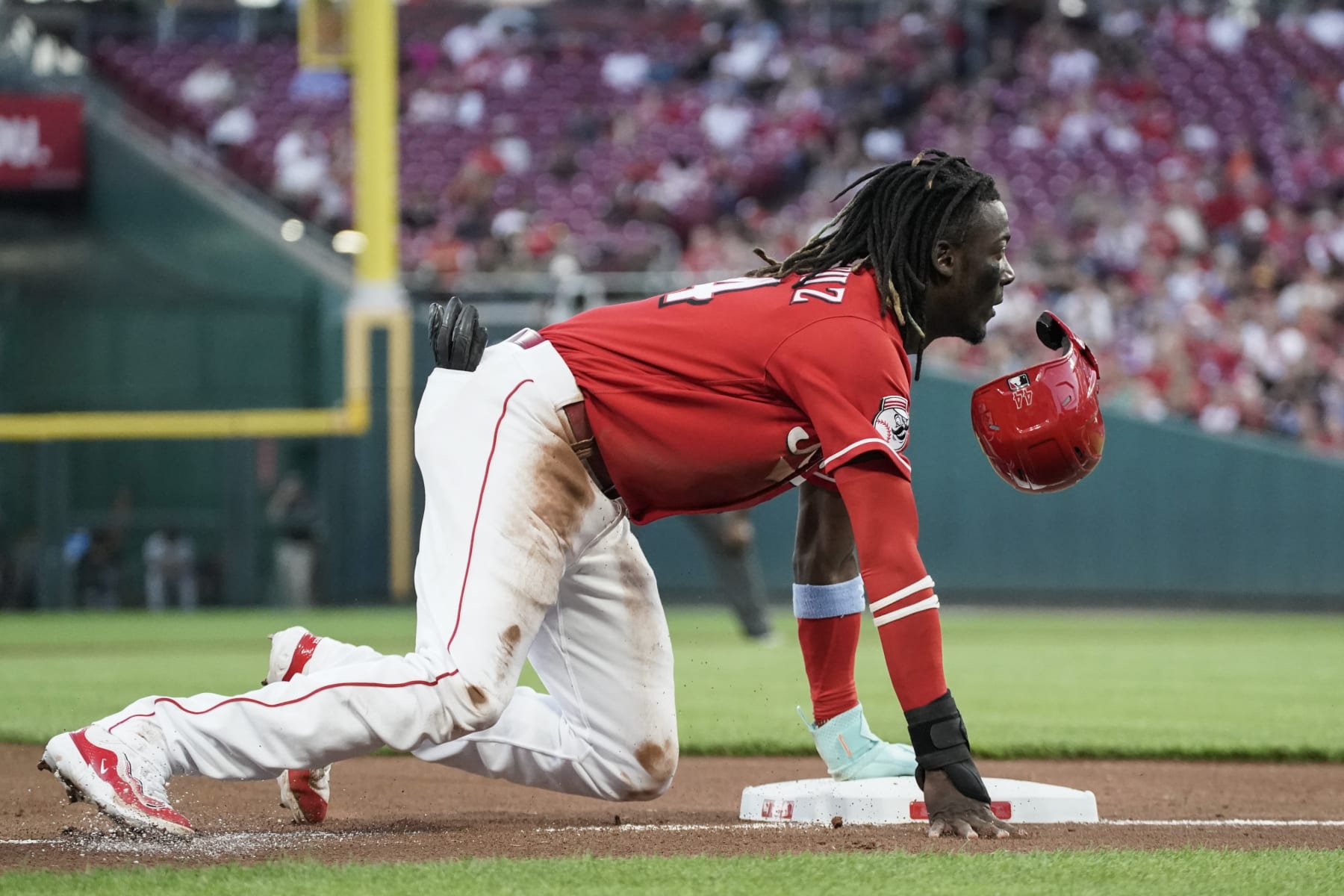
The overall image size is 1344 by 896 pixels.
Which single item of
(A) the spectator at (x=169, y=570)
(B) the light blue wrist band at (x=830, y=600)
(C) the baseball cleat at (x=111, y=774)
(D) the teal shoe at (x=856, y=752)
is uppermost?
(B) the light blue wrist band at (x=830, y=600)

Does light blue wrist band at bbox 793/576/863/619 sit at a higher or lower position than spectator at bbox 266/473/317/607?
higher

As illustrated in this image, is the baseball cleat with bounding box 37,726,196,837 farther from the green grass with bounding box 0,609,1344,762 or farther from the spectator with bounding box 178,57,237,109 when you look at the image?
the spectator with bounding box 178,57,237,109

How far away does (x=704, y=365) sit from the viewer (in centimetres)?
397

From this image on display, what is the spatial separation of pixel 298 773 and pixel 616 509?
1.04 metres

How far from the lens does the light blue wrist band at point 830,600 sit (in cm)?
470

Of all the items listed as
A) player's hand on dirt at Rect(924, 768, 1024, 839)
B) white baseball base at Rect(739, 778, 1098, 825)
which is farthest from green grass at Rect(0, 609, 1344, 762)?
player's hand on dirt at Rect(924, 768, 1024, 839)

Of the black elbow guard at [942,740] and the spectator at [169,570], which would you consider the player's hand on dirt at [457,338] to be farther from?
the spectator at [169,570]

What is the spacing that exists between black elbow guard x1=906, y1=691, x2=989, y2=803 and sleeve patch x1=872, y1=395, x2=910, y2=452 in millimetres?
558

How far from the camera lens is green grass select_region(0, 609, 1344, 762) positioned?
271 inches

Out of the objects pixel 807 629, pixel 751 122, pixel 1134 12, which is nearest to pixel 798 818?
pixel 807 629

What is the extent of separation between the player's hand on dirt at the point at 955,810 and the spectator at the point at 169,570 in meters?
13.9

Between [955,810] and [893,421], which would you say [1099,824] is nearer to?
[955,810]

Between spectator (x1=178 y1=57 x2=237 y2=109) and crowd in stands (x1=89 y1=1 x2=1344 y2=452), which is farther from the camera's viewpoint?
spectator (x1=178 y1=57 x2=237 y2=109)

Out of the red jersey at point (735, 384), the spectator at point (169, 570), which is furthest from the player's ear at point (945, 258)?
the spectator at point (169, 570)
